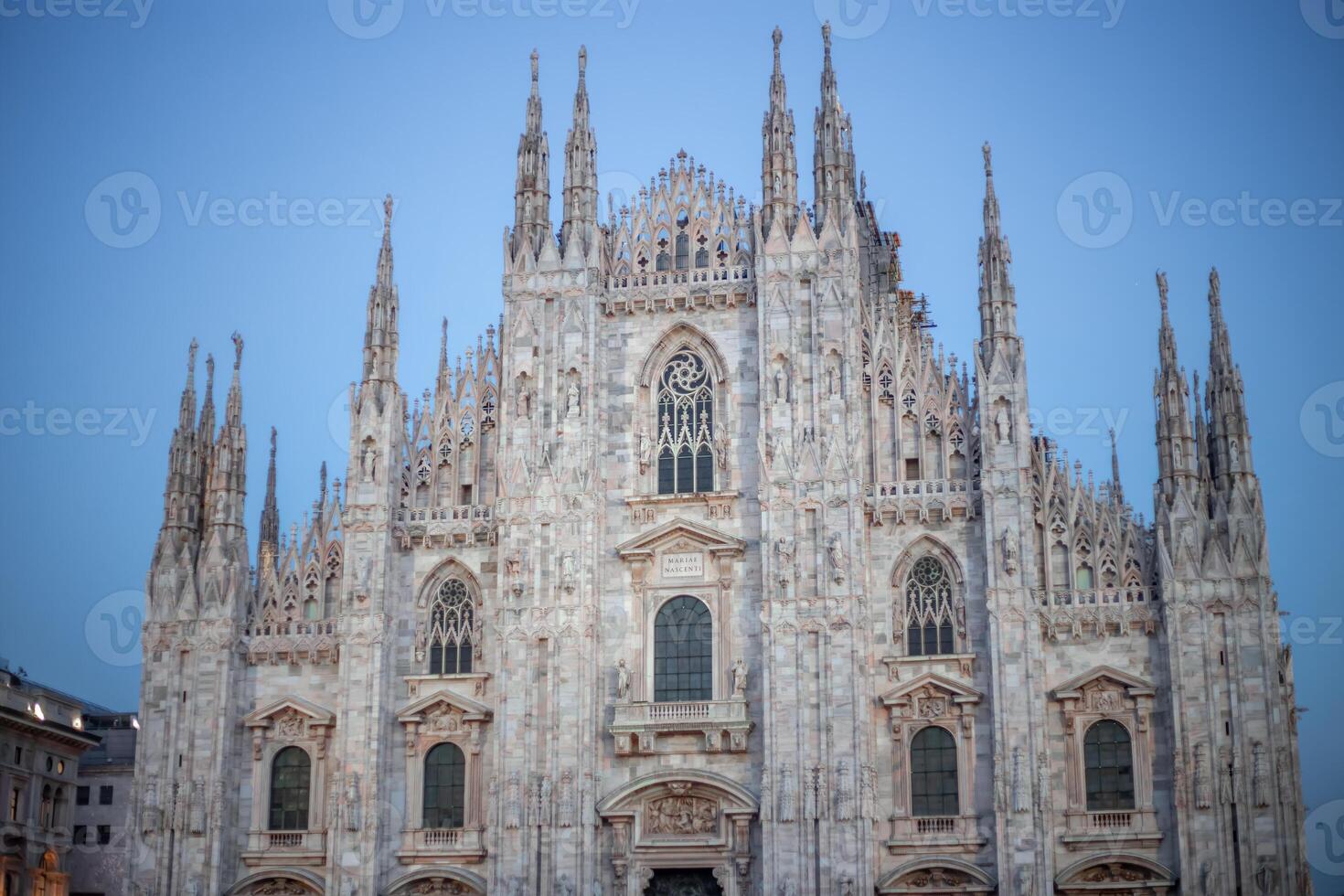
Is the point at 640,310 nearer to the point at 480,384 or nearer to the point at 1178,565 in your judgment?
the point at 480,384

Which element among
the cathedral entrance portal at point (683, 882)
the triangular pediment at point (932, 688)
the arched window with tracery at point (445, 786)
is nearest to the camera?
the triangular pediment at point (932, 688)

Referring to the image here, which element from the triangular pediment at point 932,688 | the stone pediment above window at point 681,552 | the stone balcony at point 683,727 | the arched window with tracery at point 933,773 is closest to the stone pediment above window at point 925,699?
the triangular pediment at point 932,688

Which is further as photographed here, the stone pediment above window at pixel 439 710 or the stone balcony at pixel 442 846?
the stone pediment above window at pixel 439 710

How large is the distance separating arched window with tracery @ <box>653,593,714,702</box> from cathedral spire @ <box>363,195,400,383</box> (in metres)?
10.0

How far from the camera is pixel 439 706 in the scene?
43812 mm

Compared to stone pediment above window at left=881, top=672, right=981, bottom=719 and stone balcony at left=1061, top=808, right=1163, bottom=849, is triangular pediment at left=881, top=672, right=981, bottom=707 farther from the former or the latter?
stone balcony at left=1061, top=808, right=1163, bottom=849

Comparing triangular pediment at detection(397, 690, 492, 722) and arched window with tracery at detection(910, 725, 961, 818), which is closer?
arched window with tracery at detection(910, 725, 961, 818)

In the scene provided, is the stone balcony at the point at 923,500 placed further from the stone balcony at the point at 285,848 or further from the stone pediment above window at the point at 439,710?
the stone balcony at the point at 285,848

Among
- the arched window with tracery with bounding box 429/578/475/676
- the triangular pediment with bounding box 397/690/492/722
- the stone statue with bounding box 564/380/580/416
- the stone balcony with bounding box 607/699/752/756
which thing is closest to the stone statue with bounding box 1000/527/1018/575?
the stone balcony with bounding box 607/699/752/756

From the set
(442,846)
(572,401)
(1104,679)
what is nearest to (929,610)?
(1104,679)

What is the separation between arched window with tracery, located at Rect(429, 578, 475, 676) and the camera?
44562mm

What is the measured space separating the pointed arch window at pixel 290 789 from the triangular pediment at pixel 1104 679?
62.5 ft

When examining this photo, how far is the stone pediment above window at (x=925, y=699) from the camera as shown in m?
41.3

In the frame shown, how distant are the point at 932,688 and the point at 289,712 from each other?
53.8 ft
